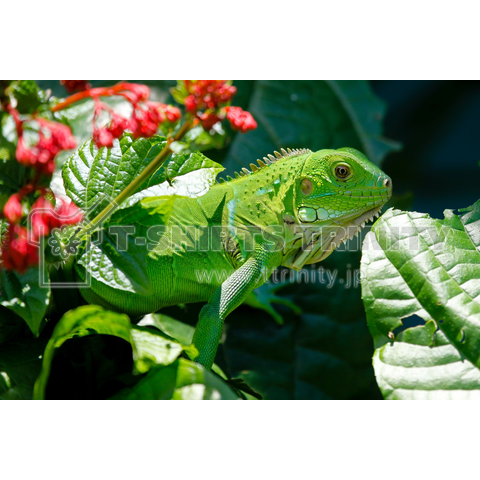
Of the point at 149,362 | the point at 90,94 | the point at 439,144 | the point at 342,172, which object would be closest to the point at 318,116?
the point at 439,144

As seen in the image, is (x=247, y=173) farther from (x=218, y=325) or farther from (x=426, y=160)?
(x=426, y=160)

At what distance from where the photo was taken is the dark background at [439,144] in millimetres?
2373

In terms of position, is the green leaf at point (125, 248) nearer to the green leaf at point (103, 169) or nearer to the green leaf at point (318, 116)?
the green leaf at point (103, 169)

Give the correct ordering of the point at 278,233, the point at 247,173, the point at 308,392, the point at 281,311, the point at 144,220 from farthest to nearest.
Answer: the point at 281,311 < the point at 308,392 < the point at 247,173 < the point at 278,233 < the point at 144,220

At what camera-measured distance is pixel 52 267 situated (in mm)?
1029

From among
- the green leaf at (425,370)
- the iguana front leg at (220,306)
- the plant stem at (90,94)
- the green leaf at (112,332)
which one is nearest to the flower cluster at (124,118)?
the plant stem at (90,94)

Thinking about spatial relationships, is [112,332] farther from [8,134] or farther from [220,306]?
[8,134]

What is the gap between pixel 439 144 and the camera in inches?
94.5

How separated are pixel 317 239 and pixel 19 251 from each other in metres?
0.76

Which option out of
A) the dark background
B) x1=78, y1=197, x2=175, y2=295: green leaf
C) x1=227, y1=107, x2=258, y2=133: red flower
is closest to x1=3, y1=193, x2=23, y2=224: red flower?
x1=78, y1=197, x2=175, y2=295: green leaf

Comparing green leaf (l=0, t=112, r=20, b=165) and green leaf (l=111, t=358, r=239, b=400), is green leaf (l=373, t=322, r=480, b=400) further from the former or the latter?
green leaf (l=0, t=112, r=20, b=165)

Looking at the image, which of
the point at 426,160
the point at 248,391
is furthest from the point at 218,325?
the point at 426,160

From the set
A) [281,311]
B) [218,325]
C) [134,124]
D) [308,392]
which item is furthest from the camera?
[281,311]

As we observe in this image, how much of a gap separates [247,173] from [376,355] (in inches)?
24.9
